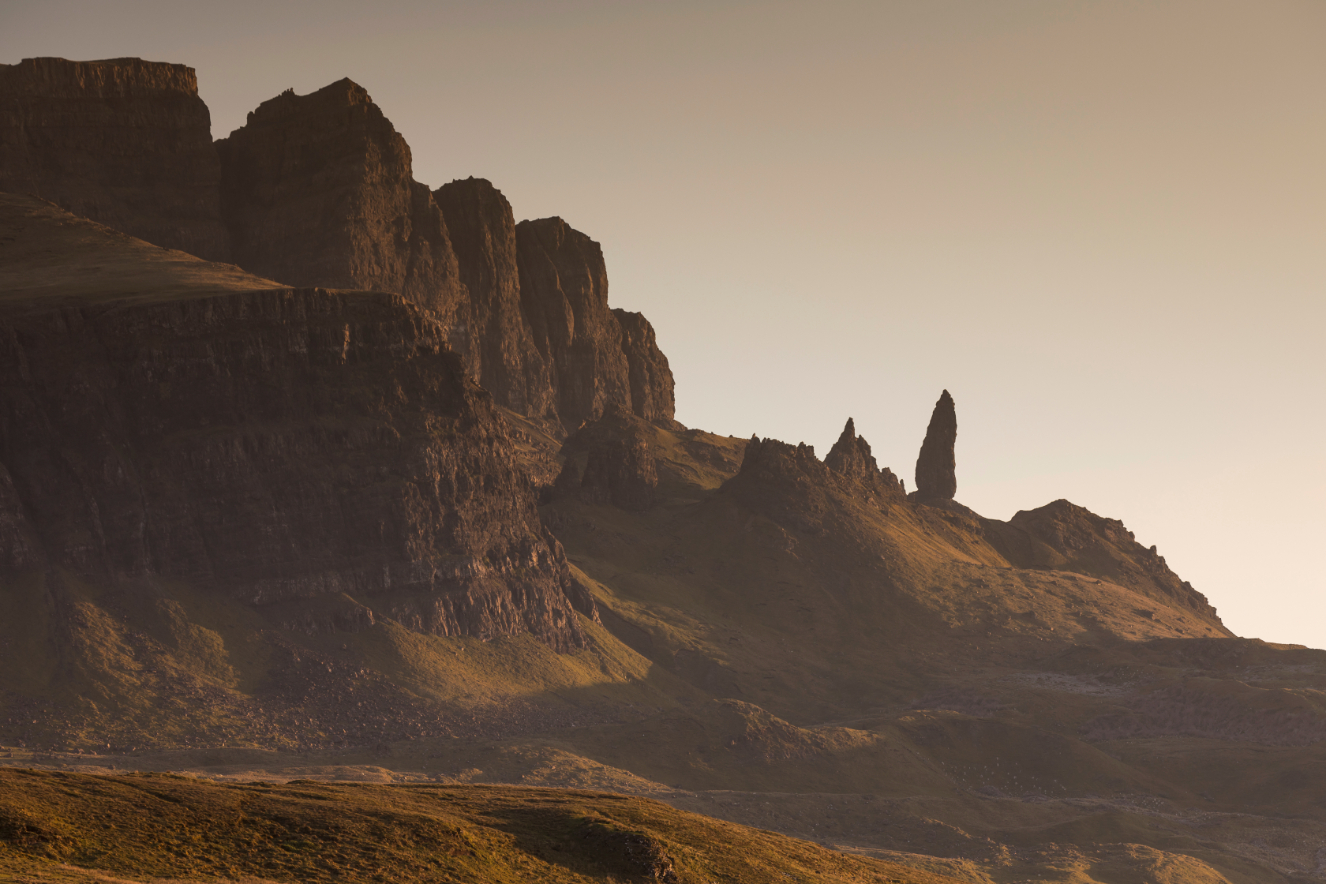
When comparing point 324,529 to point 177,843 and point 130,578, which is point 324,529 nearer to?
point 130,578

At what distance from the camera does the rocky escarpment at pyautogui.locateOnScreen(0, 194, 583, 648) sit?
160 metres

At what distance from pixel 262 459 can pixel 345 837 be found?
106318mm

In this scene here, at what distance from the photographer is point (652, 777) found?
482ft

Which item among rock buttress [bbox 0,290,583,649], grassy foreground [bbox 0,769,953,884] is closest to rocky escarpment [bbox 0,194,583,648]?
rock buttress [bbox 0,290,583,649]

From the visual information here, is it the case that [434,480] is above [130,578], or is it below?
above

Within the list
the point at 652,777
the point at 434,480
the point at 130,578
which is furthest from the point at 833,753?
the point at 130,578

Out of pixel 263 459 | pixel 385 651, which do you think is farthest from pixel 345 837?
pixel 263 459

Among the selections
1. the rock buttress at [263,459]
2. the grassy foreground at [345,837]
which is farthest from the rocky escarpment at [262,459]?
the grassy foreground at [345,837]

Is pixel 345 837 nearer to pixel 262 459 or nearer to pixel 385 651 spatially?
pixel 385 651

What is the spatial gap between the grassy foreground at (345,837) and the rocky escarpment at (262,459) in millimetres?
82295

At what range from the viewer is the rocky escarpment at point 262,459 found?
523ft

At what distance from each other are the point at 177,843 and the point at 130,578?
100234 mm

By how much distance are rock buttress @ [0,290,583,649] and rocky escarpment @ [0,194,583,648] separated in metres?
0.22

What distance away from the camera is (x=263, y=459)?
16900 centimetres
